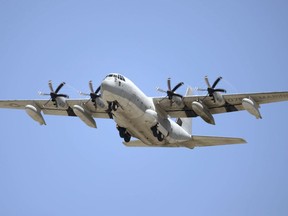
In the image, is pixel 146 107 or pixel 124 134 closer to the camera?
pixel 146 107

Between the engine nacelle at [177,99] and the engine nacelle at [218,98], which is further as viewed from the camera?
the engine nacelle at [177,99]

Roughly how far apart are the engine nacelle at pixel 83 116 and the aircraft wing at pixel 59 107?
3.59 feet

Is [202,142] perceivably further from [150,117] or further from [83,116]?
[83,116]

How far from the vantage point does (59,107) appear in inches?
1593

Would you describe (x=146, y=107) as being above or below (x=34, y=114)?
below

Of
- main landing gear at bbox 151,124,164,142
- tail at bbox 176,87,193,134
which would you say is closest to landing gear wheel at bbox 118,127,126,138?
main landing gear at bbox 151,124,164,142

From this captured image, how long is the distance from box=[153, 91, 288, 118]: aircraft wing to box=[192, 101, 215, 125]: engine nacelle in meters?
1.00

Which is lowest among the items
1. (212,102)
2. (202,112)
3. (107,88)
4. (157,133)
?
(157,133)

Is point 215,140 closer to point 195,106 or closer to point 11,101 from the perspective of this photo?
point 195,106

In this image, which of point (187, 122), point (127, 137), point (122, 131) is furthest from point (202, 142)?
point (122, 131)

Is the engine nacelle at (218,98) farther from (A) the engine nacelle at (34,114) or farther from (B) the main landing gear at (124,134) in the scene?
(A) the engine nacelle at (34,114)

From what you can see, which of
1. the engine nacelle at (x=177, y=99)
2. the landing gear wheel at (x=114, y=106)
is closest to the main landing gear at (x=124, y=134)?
the landing gear wheel at (x=114, y=106)

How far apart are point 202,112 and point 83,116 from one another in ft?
31.4

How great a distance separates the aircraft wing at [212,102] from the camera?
1375 inches
